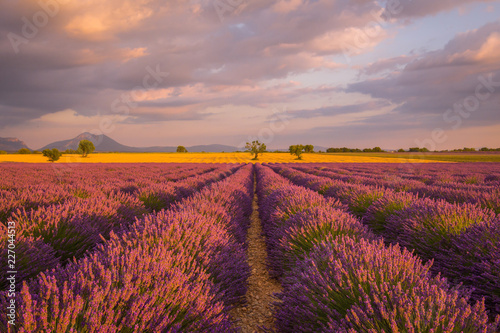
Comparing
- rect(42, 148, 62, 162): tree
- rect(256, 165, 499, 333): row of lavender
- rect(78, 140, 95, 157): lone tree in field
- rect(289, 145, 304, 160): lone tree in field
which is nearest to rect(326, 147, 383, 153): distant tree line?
rect(289, 145, 304, 160): lone tree in field

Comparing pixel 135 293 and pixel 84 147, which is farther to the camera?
pixel 84 147

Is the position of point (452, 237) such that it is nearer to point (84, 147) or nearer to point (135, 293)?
point (135, 293)

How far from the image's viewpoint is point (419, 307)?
1457 millimetres

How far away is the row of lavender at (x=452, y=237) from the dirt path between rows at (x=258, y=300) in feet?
5.54

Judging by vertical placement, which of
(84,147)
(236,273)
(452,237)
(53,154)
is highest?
(84,147)

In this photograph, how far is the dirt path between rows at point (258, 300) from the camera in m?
2.55

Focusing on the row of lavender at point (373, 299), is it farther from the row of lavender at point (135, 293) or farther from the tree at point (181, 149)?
the tree at point (181, 149)

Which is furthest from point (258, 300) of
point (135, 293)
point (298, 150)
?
point (298, 150)

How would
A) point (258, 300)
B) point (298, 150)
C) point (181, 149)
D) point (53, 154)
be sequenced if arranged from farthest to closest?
1. point (181, 149)
2. point (298, 150)
3. point (53, 154)
4. point (258, 300)

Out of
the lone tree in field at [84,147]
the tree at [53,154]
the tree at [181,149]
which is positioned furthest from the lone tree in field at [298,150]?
the tree at [181,149]

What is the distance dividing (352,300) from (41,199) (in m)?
6.18

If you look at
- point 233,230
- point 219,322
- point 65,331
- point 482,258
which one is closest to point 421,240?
point 482,258

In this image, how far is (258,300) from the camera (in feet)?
10.0

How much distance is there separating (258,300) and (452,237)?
8.76 feet
